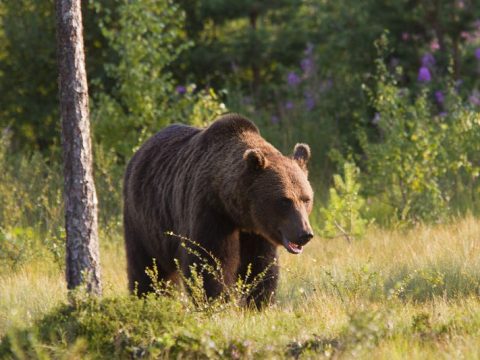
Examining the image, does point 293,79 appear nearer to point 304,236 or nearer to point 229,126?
point 229,126

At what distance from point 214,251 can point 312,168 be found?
7108 millimetres

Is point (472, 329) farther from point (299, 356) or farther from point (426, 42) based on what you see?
point (426, 42)

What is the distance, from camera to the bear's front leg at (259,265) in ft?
22.6

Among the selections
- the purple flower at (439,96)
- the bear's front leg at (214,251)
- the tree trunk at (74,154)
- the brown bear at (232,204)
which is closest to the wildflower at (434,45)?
the purple flower at (439,96)

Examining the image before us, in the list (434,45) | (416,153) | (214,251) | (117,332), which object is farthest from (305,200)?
(434,45)

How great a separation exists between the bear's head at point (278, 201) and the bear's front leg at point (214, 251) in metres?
0.23

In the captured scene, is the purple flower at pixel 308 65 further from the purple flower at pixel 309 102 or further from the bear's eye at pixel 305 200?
the bear's eye at pixel 305 200

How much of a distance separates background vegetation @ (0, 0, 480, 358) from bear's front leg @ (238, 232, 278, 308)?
202 millimetres

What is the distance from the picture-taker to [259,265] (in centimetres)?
692

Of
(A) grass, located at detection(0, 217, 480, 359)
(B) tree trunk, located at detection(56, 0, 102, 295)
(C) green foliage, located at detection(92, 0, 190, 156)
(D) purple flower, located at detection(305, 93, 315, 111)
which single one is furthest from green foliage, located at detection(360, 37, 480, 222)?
(B) tree trunk, located at detection(56, 0, 102, 295)

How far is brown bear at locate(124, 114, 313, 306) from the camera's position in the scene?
6.59 m

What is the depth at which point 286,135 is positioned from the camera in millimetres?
14109

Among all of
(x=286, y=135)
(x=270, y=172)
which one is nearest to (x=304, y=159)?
(x=270, y=172)

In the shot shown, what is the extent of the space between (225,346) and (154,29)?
23.4 feet
